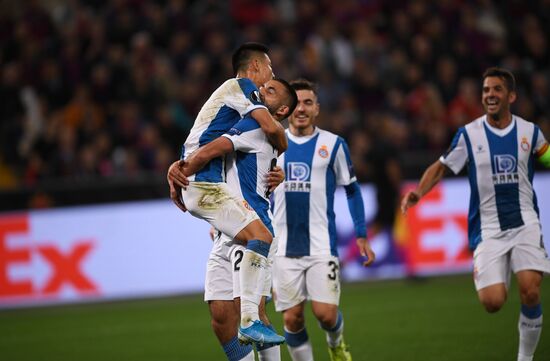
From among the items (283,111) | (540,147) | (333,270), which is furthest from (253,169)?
(540,147)

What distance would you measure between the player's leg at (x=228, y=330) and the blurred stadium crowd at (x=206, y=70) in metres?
7.91

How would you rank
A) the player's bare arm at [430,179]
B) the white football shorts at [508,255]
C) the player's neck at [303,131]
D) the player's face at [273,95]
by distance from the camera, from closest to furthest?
the player's face at [273,95] < the white football shorts at [508,255] < the player's bare arm at [430,179] < the player's neck at [303,131]

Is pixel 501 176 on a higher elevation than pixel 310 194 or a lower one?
higher

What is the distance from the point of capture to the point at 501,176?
745cm

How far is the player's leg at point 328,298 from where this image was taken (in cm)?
739

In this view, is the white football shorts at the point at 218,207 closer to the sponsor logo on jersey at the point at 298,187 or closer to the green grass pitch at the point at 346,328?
the sponsor logo on jersey at the point at 298,187

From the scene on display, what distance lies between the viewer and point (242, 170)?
246 inches

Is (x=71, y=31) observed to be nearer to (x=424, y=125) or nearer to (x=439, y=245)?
(x=424, y=125)

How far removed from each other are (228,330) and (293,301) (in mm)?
1316

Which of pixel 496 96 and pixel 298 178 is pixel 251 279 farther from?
pixel 496 96

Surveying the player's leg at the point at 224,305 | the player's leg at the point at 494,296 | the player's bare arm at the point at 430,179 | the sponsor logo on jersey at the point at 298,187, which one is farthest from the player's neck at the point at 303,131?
the player's leg at the point at 494,296

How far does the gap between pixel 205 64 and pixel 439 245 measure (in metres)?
5.10

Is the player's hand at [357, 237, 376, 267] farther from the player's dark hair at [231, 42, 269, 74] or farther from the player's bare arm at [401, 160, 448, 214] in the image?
the player's dark hair at [231, 42, 269, 74]

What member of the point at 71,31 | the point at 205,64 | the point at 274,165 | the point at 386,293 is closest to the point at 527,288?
the point at 274,165
